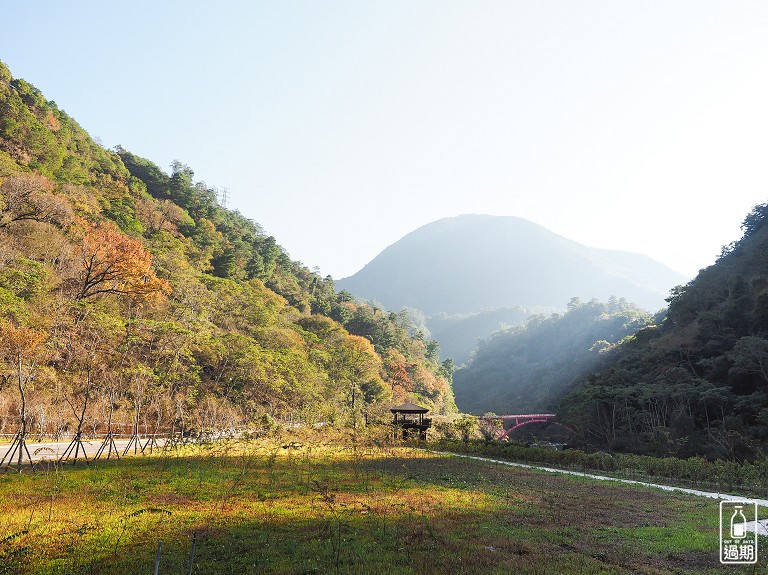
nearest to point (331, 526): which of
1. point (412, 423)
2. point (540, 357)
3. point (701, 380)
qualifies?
point (412, 423)

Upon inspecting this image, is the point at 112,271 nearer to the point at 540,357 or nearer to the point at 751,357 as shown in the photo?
the point at 751,357

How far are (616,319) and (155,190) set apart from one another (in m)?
105

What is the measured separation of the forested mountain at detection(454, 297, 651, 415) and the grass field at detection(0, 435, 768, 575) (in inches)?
2927

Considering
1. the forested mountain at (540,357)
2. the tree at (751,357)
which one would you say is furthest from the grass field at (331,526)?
the forested mountain at (540,357)

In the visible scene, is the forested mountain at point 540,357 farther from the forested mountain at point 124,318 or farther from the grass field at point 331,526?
the grass field at point 331,526

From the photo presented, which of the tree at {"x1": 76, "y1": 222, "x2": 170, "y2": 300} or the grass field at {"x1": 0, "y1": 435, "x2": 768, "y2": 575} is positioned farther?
the tree at {"x1": 76, "y1": 222, "x2": 170, "y2": 300}

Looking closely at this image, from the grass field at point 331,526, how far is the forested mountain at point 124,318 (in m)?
5.39

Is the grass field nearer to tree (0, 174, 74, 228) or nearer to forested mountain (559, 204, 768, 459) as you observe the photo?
forested mountain (559, 204, 768, 459)

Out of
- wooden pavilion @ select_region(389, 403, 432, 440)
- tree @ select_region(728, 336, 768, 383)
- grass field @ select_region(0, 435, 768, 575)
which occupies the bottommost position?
wooden pavilion @ select_region(389, 403, 432, 440)

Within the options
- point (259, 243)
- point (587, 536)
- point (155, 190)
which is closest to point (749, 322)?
point (587, 536)

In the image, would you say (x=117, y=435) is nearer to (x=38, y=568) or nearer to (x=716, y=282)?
(x=38, y=568)

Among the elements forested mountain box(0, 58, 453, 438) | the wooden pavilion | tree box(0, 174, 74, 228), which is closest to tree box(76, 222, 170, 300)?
forested mountain box(0, 58, 453, 438)

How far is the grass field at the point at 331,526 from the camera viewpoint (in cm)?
709

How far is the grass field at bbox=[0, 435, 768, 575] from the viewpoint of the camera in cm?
709
